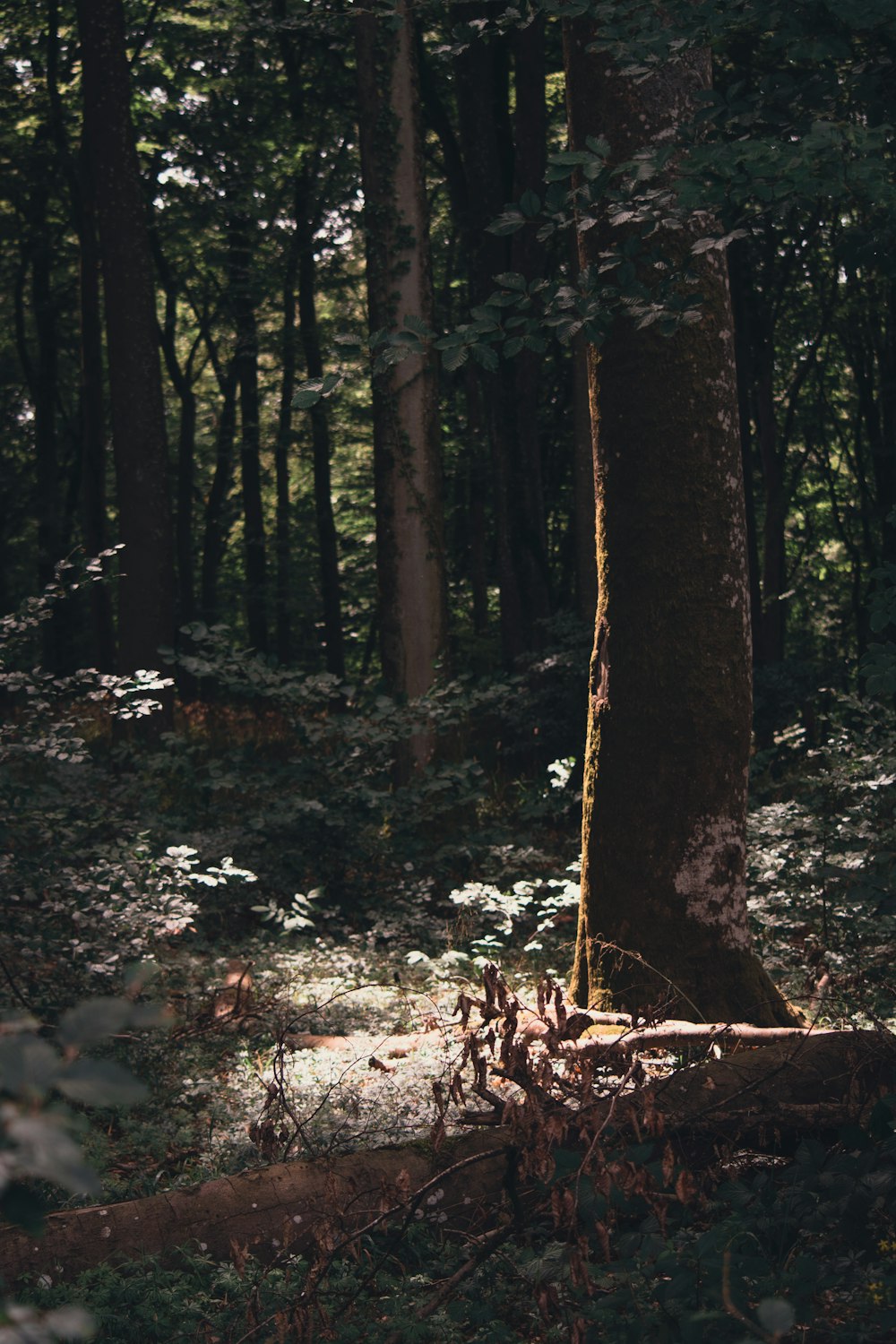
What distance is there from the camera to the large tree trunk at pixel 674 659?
5273 millimetres

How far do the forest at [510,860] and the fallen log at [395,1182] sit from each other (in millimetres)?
17

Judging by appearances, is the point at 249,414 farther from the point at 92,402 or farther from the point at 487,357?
the point at 487,357

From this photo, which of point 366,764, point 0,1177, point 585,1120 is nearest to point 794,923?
point 366,764

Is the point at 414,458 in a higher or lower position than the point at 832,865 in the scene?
higher

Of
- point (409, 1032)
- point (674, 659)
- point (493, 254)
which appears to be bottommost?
point (409, 1032)

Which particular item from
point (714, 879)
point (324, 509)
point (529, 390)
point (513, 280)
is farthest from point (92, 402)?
point (513, 280)

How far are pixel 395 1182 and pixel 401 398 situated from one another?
8.06 metres

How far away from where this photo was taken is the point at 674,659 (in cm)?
A: 532

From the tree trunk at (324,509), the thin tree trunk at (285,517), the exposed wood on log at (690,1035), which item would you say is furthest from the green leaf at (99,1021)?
the thin tree trunk at (285,517)

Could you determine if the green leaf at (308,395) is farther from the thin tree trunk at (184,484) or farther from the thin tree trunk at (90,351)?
the thin tree trunk at (184,484)

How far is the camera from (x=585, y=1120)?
3.58 m

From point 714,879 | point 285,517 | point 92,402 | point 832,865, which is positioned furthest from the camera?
point 285,517

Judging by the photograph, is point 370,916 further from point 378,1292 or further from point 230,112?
point 230,112

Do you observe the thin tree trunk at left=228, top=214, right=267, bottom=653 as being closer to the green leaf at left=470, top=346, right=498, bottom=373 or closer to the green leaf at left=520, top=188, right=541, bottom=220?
the green leaf at left=520, top=188, right=541, bottom=220
